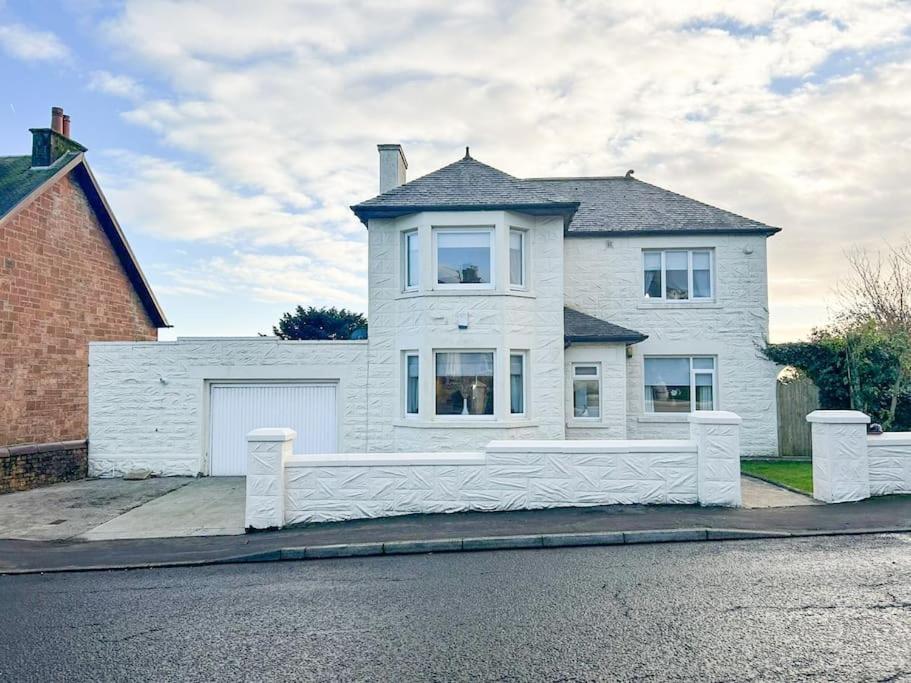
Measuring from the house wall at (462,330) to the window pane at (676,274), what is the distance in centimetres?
478

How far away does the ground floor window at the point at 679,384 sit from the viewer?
17.6 meters

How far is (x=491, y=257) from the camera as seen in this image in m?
14.3

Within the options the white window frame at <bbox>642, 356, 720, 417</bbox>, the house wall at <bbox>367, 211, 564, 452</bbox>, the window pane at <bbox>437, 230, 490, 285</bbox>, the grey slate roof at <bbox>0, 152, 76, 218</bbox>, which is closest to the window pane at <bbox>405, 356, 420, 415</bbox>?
the house wall at <bbox>367, 211, 564, 452</bbox>

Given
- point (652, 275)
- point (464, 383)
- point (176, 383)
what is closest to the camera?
point (464, 383)

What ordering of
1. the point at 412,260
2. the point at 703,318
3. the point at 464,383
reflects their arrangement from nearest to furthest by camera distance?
the point at 464,383, the point at 412,260, the point at 703,318

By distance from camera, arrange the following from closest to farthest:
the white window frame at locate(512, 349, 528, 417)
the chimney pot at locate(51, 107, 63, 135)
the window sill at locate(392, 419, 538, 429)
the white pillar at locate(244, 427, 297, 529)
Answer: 1. the white pillar at locate(244, 427, 297, 529)
2. the window sill at locate(392, 419, 538, 429)
3. the white window frame at locate(512, 349, 528, 417)
4. the chimney pot at locate(51, 107, 63, 135)

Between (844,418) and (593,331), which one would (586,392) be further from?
(844,418)

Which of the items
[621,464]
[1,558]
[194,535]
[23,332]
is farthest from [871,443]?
[23,332]

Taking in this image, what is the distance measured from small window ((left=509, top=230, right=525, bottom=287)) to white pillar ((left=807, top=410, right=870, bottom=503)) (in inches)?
259

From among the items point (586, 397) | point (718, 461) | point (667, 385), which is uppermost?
point (667, 385)

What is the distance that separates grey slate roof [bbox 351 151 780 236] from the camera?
14.2 metres

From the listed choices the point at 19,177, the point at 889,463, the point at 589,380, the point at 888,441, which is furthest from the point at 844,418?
the point at 19,177

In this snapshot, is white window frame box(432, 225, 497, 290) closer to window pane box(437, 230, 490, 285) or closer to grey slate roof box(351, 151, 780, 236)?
window pane box(437, 230, 490, 285)

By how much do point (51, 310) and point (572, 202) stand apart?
12431 mm
